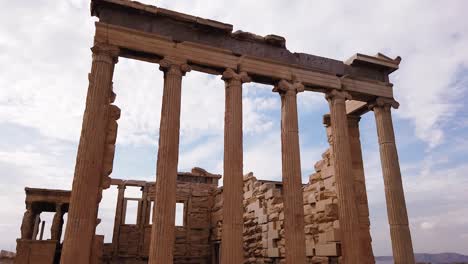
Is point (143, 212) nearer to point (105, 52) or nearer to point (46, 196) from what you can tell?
point (46, 196)

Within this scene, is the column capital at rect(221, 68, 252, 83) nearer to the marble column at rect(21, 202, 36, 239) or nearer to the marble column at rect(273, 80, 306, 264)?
the marble column at rect(273, 80, 306, 264)

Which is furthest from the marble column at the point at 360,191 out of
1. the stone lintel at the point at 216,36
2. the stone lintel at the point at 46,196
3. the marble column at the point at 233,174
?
the stone lintel at the point at 46,196

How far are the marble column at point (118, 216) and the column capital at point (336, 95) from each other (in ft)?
55.7

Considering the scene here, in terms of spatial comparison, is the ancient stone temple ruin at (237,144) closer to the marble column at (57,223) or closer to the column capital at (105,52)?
the column capital at (105,52)

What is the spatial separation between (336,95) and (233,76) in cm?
415

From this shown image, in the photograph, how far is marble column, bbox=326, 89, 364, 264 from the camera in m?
11.9

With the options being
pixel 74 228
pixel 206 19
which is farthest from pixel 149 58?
pixel 74 228

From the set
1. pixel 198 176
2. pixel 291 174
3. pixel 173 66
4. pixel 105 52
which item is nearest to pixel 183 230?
pixel 198 176

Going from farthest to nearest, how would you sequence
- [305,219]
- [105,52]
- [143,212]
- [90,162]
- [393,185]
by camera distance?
1. [143,212]
2. [305,219]
3. [393,185]
4. [105,52]
5. [90,162]

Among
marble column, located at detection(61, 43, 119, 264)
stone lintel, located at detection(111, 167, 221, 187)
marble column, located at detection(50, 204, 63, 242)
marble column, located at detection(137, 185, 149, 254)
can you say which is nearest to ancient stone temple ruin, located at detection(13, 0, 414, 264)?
marble column, located at detection(61, 43, 119, 264)

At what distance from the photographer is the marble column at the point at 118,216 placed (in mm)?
24062

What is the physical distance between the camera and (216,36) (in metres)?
12.6

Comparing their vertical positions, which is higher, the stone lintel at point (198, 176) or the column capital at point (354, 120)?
the stone lintel at point (198, 176)

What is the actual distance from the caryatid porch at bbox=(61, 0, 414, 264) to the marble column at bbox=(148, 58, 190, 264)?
3 cm
